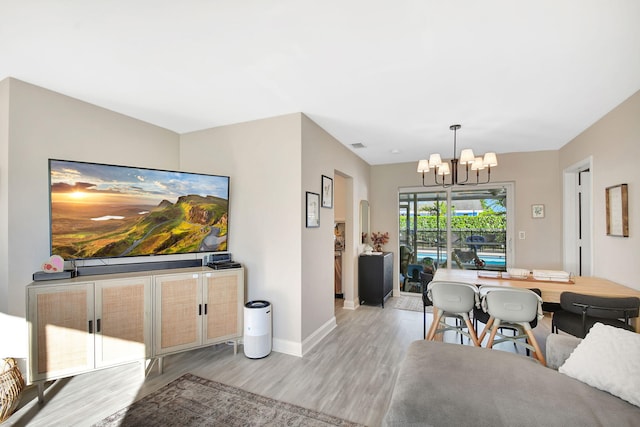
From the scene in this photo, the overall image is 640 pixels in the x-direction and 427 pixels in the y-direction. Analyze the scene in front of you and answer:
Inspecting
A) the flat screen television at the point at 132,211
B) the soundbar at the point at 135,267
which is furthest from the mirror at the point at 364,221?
the soundbar at the point at 135,267

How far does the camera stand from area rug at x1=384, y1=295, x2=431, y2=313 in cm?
473

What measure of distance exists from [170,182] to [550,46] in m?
3.36

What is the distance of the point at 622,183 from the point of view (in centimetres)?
273

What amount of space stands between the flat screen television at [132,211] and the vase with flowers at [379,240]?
303 centimetres

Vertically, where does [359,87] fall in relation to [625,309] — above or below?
above

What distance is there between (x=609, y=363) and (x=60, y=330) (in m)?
3.74

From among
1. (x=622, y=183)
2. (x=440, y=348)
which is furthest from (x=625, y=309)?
(x=440, y=348)

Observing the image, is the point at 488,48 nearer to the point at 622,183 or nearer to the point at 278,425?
the point at 622,183

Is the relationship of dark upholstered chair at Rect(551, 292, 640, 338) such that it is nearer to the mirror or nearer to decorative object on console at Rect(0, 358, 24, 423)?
the mirror

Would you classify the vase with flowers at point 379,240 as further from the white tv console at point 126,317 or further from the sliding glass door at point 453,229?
the white tv console at point 126,317

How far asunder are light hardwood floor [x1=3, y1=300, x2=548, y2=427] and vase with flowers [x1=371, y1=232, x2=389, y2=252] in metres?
2.10

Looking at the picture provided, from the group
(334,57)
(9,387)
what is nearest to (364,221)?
(334,57)

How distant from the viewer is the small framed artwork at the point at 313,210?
3202mm

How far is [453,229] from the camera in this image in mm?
5254
